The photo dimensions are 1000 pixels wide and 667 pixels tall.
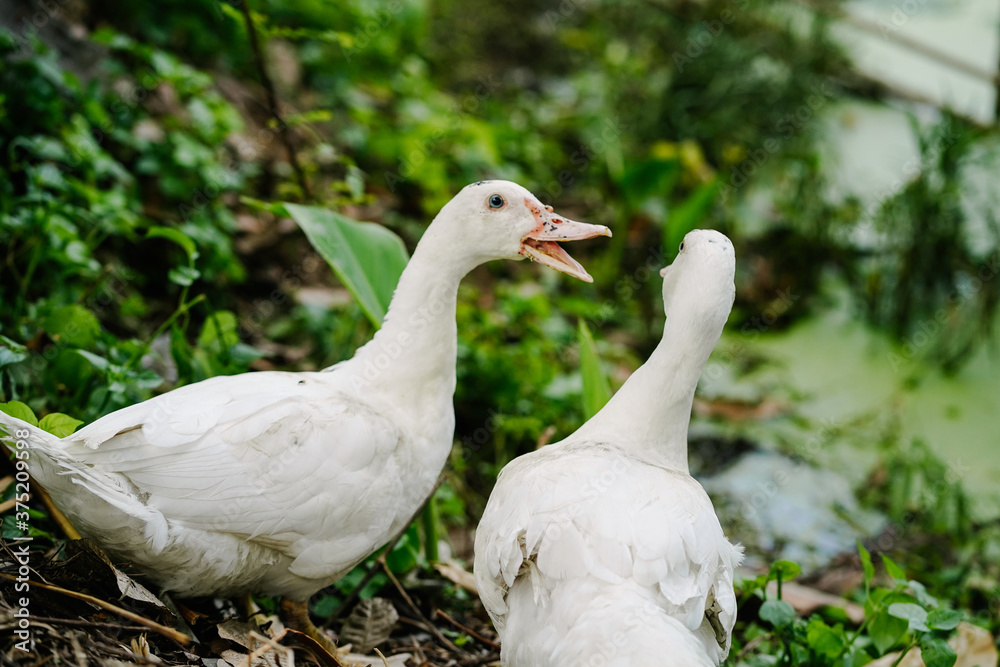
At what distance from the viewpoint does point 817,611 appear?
9.12 ft

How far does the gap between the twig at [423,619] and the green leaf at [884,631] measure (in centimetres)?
105

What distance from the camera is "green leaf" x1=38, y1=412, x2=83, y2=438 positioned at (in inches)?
78.5

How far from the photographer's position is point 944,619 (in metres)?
2.13

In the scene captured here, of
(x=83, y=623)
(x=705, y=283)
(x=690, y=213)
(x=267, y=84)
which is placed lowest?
(x=83, y=623)

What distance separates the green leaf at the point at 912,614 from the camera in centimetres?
212

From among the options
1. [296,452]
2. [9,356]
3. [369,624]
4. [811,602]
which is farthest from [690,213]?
[9,356]

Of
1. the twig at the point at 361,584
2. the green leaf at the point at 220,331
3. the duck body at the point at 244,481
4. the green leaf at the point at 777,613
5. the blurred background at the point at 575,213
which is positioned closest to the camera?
the duck body at the point at 244,481

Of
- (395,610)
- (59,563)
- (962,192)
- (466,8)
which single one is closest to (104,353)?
(59,563)

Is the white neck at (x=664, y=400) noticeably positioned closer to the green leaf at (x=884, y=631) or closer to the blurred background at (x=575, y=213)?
the blurred background at (x=575, y=213)

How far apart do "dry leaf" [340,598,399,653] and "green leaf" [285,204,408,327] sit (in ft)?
2.50

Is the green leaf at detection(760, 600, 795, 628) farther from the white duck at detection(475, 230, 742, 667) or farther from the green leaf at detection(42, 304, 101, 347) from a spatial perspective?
the green leaf at detection(42, 304, 101, 347)

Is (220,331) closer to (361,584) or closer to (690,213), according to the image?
(361,584)

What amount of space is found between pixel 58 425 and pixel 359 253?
0.98 m

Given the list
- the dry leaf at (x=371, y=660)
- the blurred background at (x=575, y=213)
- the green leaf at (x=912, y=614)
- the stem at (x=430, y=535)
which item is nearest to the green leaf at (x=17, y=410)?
the blurred background at (x=575, y=213)
